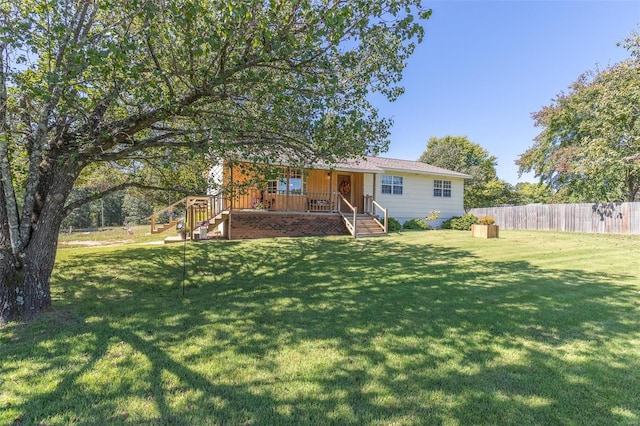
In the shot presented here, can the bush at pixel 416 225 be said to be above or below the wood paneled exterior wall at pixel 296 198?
below

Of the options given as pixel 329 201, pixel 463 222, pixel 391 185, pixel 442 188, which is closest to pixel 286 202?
pixel 329 201

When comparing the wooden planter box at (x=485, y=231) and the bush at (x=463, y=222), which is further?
the bush at (x=463, y=222)

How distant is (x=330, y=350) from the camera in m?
3.16

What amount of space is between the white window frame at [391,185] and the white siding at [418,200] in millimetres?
155

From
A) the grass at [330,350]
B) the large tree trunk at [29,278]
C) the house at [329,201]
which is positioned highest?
the house at [329,201]

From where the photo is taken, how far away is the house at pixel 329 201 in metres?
12.8

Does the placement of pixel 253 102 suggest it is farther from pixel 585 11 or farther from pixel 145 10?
pixel 585 11

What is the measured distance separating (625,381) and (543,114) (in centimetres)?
2801

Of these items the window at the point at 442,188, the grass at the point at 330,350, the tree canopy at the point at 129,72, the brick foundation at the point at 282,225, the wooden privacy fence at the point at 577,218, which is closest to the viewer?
the grass at the point at 330,350

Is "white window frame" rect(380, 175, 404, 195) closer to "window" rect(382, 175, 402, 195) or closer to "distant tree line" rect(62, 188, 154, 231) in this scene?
"window" rect(382, 175, 402, 195)

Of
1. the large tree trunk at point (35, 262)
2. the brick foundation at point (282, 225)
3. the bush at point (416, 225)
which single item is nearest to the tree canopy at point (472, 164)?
the bush at point (416, 225)

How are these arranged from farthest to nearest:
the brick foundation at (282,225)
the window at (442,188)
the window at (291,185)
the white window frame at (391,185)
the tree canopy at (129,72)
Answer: the window at (442,188), the white window frame at (391,185), the window at (291,185), the brick foundation at (282,225), the tree canopy at (129,72)

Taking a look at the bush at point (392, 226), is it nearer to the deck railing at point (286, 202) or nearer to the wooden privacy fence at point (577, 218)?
the deck railing at point (286, 202)

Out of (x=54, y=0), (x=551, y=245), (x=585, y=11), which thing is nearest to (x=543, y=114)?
(x=585, y=11)
